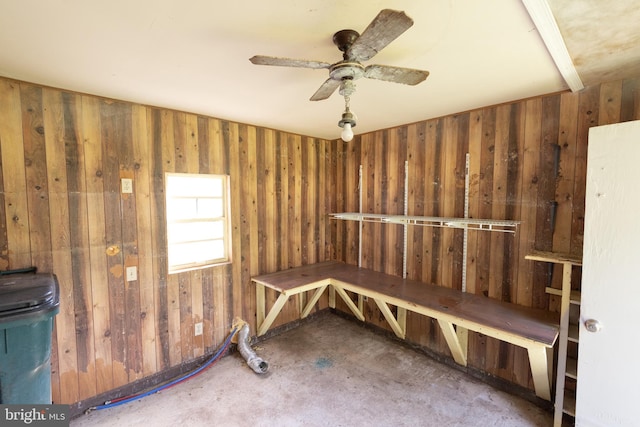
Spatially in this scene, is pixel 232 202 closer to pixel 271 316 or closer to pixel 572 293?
pixel 271 316

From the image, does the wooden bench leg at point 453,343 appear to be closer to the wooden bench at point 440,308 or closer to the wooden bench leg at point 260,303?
the wooden bench at point 440,308

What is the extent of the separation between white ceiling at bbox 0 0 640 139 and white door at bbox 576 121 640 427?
605 mm

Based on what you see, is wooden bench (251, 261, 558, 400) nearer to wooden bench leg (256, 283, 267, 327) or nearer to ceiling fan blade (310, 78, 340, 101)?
wooden bench leg (256, 283, 267, 327)

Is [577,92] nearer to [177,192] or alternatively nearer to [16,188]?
[177,192]

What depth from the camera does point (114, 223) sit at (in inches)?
80.4

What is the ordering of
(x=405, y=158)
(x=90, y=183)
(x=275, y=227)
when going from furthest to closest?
(x=275, y=227) < (x=405, y=158) < (x=90, y=183)

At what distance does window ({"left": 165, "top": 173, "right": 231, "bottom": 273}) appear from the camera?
2.42 metres

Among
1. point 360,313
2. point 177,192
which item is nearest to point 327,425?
point 360,313

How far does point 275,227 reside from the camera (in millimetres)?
3043

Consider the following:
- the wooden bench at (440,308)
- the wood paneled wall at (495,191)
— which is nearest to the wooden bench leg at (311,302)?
the wooden bench at (440,308)

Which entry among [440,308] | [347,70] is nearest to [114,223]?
[347,70]

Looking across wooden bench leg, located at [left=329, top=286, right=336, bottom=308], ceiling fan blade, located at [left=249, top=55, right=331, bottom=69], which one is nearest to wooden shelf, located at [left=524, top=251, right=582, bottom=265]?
ceiling fan blade, located at [left=249, top=55, right=331, bottom=69]

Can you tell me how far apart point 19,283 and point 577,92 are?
365 cm

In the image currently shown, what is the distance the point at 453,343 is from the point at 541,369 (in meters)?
0.60
